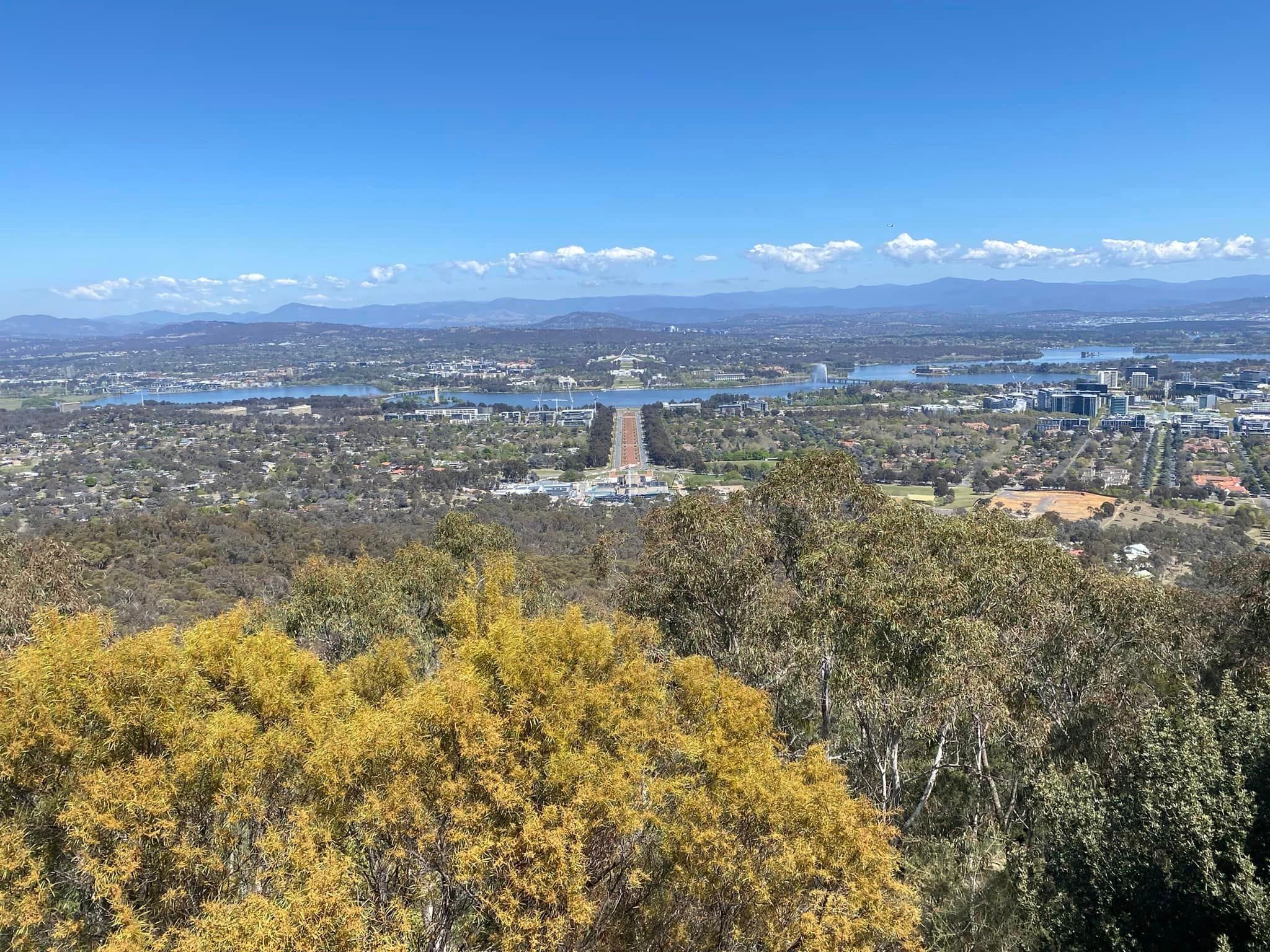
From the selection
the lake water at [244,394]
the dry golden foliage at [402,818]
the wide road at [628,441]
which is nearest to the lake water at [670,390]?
the lake water at [244,394]

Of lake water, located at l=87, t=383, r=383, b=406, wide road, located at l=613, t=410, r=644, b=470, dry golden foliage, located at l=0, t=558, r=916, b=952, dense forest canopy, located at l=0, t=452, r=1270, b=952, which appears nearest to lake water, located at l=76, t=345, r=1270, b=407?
lake water, located at l=87, t=383, r=383, b=406

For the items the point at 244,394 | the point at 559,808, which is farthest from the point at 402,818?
the point at 244,394

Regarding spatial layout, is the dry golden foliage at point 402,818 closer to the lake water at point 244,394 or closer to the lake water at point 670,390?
the lake water at point 670,390

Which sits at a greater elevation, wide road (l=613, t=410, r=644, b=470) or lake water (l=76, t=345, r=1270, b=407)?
lake water (l=76, t=345, r=1270, b=407)

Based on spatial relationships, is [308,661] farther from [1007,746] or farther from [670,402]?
[670,402]

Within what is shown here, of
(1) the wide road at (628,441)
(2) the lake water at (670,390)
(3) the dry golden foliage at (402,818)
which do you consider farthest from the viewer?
(2) the lake water at (670,390)

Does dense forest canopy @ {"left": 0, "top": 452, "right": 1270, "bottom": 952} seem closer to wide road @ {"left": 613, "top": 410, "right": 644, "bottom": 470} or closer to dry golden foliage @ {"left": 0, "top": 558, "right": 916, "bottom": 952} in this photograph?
dry golden foliage @ {"left": 0, "top": 558, "right": 916, "bottom": 952}
